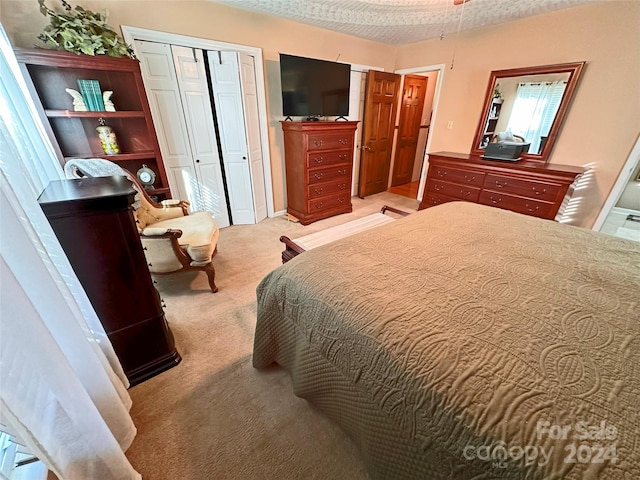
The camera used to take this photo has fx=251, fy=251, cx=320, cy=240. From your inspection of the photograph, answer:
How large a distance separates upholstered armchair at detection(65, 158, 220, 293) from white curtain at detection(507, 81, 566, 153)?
375 centimetres

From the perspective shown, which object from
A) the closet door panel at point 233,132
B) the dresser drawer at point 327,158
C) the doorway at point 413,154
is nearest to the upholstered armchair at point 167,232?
the closet door panel at point 233,132

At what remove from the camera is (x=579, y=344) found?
2.57 ft

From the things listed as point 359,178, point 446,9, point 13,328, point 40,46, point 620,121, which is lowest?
point 359,178

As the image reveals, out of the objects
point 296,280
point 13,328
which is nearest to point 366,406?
point 296,280

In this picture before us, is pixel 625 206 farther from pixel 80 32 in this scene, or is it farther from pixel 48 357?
pixel 80 32

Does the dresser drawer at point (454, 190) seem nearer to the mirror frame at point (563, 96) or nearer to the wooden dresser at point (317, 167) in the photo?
the mirror frame at point (563, 96)

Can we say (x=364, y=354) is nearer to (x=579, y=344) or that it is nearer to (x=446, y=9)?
(x=579, y=344)

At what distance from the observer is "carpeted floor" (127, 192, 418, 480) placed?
1.09 m

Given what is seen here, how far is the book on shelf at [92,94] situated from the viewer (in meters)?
2.08

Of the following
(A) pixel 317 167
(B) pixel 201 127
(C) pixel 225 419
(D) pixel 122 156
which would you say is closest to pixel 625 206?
(A) pixel 317 167

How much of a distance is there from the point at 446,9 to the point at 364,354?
356 cm

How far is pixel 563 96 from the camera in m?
2.75

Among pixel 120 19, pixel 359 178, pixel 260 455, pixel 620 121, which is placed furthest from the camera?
pixel 359 178

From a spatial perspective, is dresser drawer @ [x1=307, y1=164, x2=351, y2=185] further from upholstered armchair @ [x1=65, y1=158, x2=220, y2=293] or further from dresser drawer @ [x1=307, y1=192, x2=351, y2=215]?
upholstered armchair @ [x1=65, y1=158, x2=220, y2=293]
